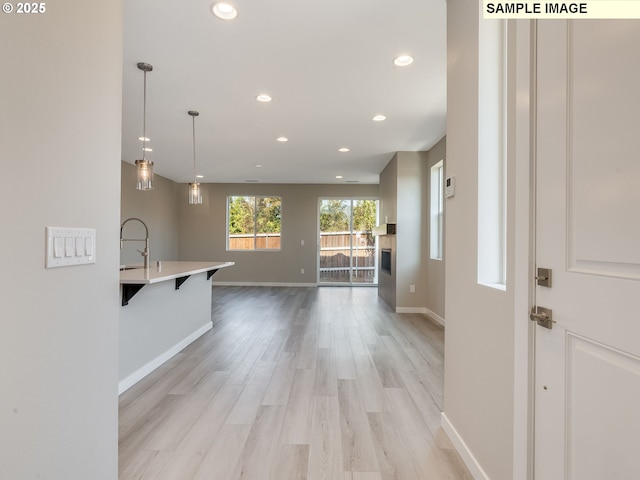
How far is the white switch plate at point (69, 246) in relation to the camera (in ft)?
3.03

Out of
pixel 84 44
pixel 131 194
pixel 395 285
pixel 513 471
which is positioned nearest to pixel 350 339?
pixel 395 285

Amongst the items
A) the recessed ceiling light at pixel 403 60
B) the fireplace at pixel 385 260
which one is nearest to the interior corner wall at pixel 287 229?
the fireplace at pixel 385 260

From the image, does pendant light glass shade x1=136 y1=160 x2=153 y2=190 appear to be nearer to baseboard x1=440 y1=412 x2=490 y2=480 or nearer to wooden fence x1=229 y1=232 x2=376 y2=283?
baseboard x1=440 y1=412 x2=490 y2=480

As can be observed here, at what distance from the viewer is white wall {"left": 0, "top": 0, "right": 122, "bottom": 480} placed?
0.81m

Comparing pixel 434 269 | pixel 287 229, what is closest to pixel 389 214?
pixel 434 269

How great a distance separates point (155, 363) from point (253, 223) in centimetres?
593

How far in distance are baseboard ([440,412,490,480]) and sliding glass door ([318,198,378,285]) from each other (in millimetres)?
6454

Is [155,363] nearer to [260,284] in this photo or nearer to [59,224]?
[59,224]

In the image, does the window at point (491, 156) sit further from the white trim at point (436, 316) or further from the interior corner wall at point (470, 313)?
the white trim at point (436, 316)

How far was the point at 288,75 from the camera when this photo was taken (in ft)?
9.54

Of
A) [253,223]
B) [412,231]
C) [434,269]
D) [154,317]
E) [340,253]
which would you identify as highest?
[253,223]

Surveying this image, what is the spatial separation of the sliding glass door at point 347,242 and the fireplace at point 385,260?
1.60 m

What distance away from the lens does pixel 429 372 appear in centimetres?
290

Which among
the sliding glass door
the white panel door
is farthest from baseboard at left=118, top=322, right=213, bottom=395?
the sliding glass door
